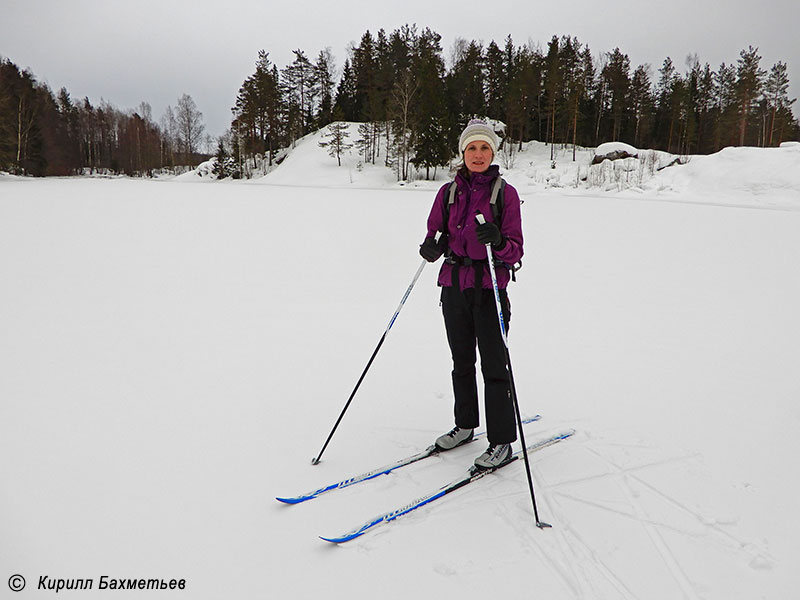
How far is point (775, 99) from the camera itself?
30328 millimetres

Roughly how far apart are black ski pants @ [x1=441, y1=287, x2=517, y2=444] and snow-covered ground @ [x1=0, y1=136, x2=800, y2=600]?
0.35 metres

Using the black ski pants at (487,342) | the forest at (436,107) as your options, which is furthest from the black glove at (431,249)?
the forest at (436,107)

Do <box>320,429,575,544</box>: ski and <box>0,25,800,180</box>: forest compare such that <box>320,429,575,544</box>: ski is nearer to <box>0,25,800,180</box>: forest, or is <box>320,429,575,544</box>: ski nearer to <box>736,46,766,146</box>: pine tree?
<box>0,25,800,180</box>: forest

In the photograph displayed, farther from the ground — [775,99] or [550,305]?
[775,99]

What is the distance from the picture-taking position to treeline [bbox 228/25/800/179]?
29969mm

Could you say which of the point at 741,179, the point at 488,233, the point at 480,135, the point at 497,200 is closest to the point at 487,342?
the point at 488,233

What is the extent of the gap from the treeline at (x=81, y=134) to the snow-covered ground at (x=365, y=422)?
26353 millimetres

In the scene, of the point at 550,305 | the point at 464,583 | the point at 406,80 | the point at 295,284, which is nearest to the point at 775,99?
the point at 406,80

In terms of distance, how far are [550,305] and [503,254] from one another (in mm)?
4154

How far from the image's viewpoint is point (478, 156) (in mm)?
2506

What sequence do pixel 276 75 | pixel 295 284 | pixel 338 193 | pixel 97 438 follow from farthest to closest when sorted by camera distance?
pixel 276 75, pixel 338 193, pixel 295 284, pixel 97 438

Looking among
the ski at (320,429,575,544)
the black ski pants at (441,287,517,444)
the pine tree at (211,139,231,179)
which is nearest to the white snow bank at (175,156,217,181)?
the pine tree at (211,139,231,179)

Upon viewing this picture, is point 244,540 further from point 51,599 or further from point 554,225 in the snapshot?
point 554,225

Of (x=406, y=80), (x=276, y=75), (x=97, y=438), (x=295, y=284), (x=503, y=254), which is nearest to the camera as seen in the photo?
(x=503, y=254)
